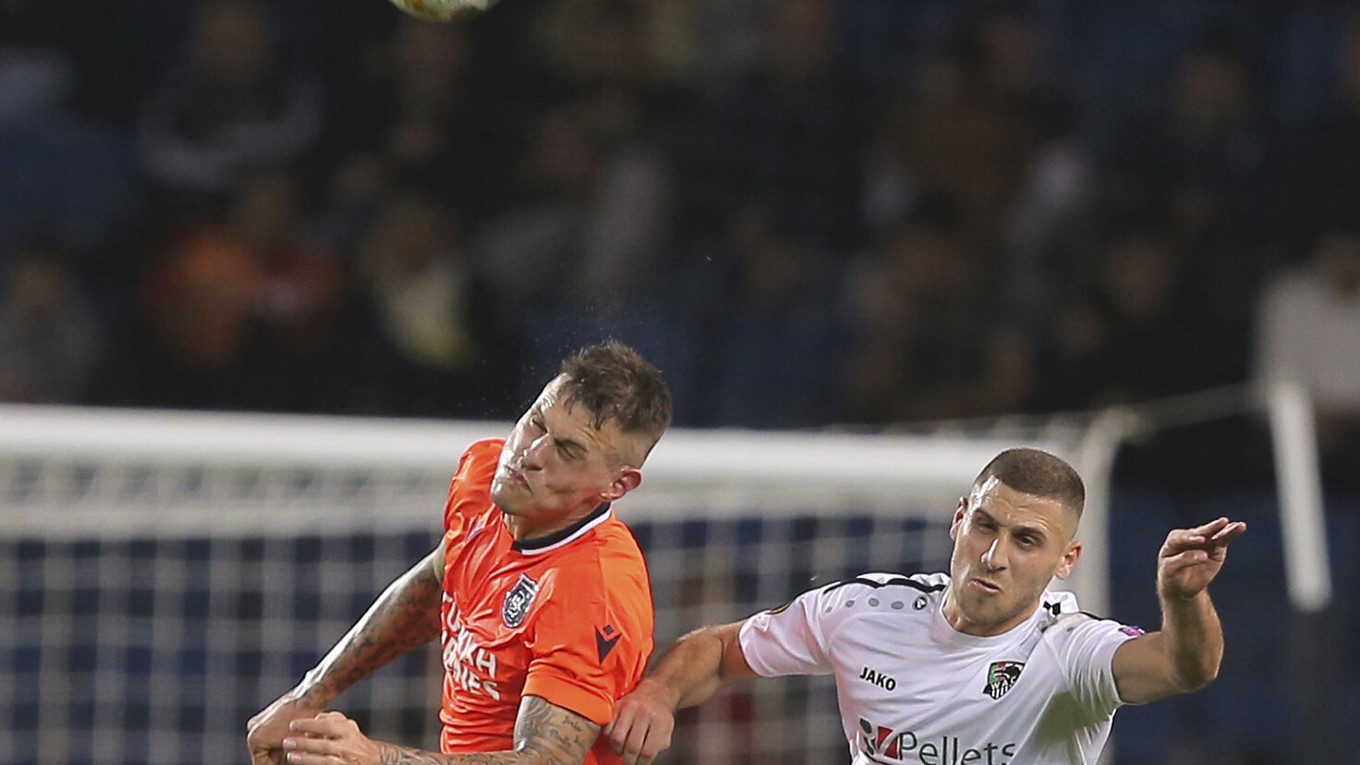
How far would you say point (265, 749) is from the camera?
4.05 meters

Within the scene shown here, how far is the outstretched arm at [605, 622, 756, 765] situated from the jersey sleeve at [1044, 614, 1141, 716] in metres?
0.66

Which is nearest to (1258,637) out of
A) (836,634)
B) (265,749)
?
(836,634)

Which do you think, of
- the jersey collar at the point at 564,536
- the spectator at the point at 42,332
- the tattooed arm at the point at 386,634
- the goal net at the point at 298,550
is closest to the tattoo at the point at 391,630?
the tattooed arm at the point at 386,634

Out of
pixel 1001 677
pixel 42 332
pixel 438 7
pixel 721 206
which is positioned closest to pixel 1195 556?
pixel 1001 677

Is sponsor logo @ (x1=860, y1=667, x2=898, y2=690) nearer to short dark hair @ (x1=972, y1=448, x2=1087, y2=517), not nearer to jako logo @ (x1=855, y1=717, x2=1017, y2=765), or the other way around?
jako logo @ (x1=855, y1=717, x2=1017, y2=765)

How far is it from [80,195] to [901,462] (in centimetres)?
543

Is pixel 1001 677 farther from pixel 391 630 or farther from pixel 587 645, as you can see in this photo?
pixel 391 630

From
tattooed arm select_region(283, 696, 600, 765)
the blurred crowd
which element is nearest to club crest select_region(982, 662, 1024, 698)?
tattooed arm select_region(283, 696, 600, 765)

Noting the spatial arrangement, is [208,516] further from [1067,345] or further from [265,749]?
[1067,345]

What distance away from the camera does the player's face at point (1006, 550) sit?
12.2 feet

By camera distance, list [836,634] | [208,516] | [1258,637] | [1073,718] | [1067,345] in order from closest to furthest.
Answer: [1073,718] → [836,634] → [208,516] → [1258,637] → [1067,345]

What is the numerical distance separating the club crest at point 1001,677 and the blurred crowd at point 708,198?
16.0 ft

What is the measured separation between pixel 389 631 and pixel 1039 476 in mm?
1468

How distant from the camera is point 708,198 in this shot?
33.0 ft
